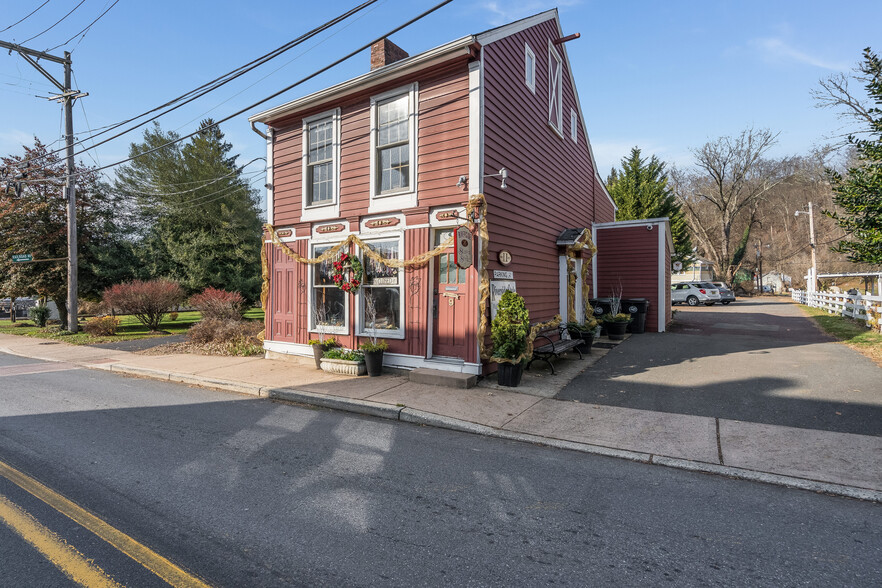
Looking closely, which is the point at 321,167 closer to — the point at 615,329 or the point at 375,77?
the point at 375,77

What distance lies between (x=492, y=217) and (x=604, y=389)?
3.54 m

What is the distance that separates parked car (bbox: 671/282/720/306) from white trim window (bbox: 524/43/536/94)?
24321 millimetres

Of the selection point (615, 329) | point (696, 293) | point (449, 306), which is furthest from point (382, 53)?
point (696, 293)

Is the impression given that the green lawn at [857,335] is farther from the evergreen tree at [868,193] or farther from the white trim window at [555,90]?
the white trim window at [555,90]

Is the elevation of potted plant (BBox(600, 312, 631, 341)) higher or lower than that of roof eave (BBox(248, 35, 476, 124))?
lower

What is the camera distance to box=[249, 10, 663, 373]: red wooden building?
7.97 meters

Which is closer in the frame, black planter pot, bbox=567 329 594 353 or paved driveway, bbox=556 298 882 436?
paved driveway, bbox=556 298 882 436

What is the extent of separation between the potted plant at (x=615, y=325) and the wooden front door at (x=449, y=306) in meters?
7.03

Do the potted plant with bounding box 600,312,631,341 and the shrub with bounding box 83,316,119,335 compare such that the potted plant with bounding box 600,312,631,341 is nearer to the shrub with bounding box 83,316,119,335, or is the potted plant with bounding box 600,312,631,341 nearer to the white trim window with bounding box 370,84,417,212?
the white trim window with bounding box 370,84,417,212

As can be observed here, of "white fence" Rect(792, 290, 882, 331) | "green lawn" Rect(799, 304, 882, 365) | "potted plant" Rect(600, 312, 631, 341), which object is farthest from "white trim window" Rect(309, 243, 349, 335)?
"white fence" Rect(792, 290, 882, 331)

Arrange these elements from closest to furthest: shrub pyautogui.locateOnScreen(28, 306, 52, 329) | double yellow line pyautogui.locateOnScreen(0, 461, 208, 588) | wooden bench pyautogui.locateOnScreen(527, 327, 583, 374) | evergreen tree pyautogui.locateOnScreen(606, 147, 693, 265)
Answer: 1. double yellow line pyautogui.locateOnScreen(0, 461, 208, 588)
2. wooden bench pyautogui.locateOnScreen(527, 327, 583, 374)
3. shrub pyautogui.locateOnScreen(28, 306, 52, 329)
4. evergreen tree pyautogui.locateOnScreen(606, 147, 693, 265)

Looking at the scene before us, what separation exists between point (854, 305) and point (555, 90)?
45.2 ft

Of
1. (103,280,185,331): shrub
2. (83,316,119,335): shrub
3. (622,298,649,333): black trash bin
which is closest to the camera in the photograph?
(622,298,649,333): black trash bin

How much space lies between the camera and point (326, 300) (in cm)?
991
